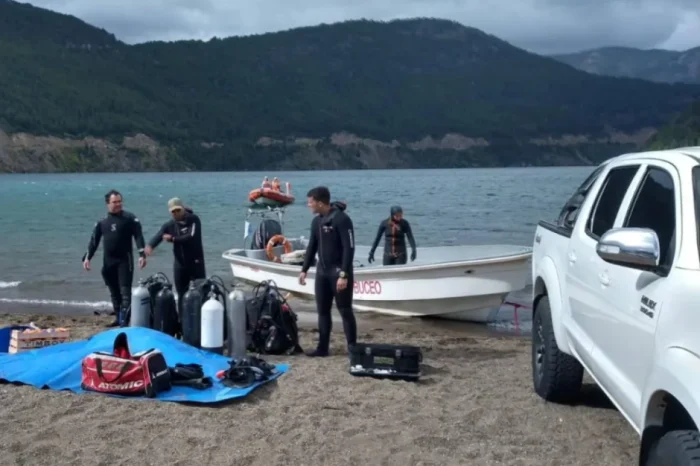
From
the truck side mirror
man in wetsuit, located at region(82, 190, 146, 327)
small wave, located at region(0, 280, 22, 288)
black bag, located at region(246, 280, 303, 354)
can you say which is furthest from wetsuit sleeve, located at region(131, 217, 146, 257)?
small wave, located at region(0, 280, 22, 288)

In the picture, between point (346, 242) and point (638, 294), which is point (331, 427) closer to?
point (346, 242)

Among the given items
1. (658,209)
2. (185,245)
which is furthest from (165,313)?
(658,209)

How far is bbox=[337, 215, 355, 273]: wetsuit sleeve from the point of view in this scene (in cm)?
811

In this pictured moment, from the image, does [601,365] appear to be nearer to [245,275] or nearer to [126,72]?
[245,275]

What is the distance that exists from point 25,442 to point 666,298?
4.21 metres

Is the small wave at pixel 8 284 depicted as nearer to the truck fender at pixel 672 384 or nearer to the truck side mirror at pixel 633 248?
the truck side mirror at pixel 633 248

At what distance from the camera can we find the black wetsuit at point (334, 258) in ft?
26.7

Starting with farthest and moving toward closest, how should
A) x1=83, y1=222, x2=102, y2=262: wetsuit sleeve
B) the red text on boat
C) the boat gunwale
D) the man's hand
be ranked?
the red text on boat
the boat gunwale
x1=83, y1=222, x2=102, y2=262: wetsuit sleeve
the man's hand

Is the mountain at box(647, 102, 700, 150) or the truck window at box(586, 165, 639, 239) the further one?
the mountain at box(647, 102, 700, 150)

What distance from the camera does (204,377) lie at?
6836mm

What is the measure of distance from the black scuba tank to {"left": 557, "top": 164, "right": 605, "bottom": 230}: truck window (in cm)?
424

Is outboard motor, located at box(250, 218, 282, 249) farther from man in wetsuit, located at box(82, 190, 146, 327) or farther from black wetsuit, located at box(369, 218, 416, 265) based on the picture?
man in wetsuit, located at box(82, 190, 146, 327)

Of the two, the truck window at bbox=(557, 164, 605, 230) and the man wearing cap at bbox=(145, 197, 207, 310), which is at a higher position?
the truck window at bbox=(557, 164, 605, 230)

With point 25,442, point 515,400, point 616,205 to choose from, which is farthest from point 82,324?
point 616,205
